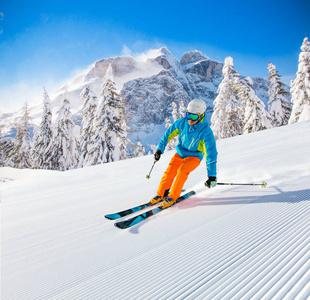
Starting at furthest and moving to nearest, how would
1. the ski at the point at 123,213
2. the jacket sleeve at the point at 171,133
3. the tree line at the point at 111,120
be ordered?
the tree line at the point at 111,120 < the jacket sleeve at the point at 171,133 < the ski at the point at 123,213

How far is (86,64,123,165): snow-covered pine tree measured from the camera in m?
17.3

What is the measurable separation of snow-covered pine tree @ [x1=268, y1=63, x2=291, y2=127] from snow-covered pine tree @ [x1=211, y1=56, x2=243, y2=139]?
12.6 ft

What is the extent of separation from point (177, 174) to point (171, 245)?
4.60ft

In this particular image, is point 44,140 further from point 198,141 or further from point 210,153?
point 210,153

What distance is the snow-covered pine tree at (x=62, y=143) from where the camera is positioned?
882 inches

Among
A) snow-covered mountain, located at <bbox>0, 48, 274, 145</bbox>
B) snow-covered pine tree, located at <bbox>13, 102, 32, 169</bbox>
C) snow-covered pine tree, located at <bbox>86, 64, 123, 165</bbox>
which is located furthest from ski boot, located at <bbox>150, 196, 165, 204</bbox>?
snow-covered mountain, located at <bbox>0, 48, 274, 145</bbox>

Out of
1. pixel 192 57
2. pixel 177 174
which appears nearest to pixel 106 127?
pixel 177 174

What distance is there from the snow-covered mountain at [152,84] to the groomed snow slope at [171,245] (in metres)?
96.1

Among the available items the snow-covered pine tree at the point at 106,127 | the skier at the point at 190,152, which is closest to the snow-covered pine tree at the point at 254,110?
the snow-covered pine tree at the point at 106,127

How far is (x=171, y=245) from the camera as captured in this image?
2244mm

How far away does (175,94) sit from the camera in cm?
12544

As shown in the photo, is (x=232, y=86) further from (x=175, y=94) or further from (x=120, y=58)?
(x=120, y=58)

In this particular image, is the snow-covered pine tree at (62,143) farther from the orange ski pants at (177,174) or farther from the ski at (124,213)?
the ski at (124,213)

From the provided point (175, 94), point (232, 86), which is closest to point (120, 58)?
Result: point (175, 94)
